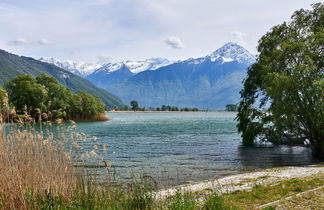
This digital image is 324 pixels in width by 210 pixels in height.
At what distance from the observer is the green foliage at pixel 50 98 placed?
253 ft

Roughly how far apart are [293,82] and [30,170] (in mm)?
20786

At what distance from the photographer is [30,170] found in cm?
860

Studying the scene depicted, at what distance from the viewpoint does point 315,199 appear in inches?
341

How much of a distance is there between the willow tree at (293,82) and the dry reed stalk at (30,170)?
19074 millimetres

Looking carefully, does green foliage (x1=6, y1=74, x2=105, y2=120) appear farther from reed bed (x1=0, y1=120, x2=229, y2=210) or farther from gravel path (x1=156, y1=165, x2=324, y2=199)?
reed bed (x1=0, y1=120, x2=229, y2=210)

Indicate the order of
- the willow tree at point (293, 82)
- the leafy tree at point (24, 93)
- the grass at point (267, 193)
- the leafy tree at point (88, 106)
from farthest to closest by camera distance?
the leafy tree at point (88, 106) → the leafy tree at point (24, 93) → the willow tree at point (293, 82) → the grass at point (267, 193)

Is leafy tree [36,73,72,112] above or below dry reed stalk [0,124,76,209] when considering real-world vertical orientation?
above

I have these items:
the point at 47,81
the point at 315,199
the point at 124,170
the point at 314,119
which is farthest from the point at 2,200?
the point at 47,81

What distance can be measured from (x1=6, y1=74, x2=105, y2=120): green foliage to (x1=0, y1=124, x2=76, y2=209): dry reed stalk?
57572 millimetres

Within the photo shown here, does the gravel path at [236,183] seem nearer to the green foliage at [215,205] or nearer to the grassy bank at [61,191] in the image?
the grassy bank at [61,191]

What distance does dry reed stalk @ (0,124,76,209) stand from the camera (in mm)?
7648

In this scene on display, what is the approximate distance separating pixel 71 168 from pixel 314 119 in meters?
19.2

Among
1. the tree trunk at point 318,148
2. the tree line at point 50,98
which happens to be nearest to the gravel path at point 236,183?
the tree trunk at point 318,148

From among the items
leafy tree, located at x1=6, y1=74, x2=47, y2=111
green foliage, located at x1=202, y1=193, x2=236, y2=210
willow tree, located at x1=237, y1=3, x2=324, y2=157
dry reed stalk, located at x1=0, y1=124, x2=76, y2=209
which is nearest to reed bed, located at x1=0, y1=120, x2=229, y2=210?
dry reed stalk, located at x1=0, y1=124, x2=76, y2=209
